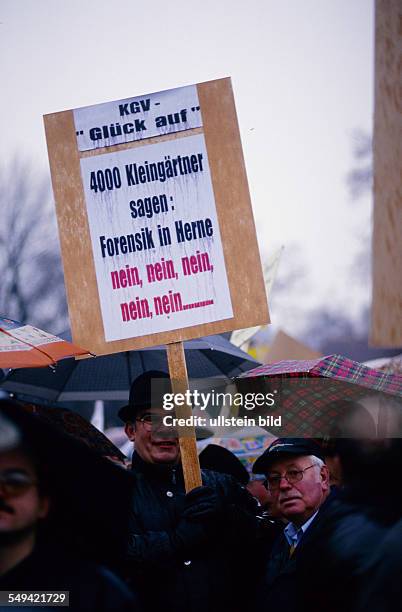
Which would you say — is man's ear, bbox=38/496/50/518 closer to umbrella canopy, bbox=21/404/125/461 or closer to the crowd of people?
the crowd of people

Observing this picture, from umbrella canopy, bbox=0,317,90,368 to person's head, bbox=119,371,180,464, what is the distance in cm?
40

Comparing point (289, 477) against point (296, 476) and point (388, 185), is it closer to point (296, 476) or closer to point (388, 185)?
point (296, 476)

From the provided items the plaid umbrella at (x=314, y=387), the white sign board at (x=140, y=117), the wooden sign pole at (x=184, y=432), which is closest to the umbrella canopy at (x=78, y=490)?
the wooden sign pole at (x=184, y=432)

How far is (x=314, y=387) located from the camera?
434 centimetres

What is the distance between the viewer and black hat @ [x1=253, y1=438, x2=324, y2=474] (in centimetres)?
360

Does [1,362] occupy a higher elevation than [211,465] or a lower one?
higher

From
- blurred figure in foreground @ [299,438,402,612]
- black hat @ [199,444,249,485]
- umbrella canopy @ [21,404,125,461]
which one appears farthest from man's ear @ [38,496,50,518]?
black hat @ [199,444,249,485]

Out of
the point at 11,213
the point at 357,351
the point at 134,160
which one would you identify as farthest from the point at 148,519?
the point at 357,351

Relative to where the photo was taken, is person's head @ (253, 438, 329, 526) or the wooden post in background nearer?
the wooden post in background

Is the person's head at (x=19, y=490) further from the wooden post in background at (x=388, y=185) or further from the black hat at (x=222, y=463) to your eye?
the black hat at (x=222, y=463)

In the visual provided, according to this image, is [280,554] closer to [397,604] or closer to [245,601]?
[245,601]

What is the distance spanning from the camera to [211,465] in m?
4.57

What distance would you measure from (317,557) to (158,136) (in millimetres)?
2126

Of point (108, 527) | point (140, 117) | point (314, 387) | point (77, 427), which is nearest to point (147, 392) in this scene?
point (77, 427)
